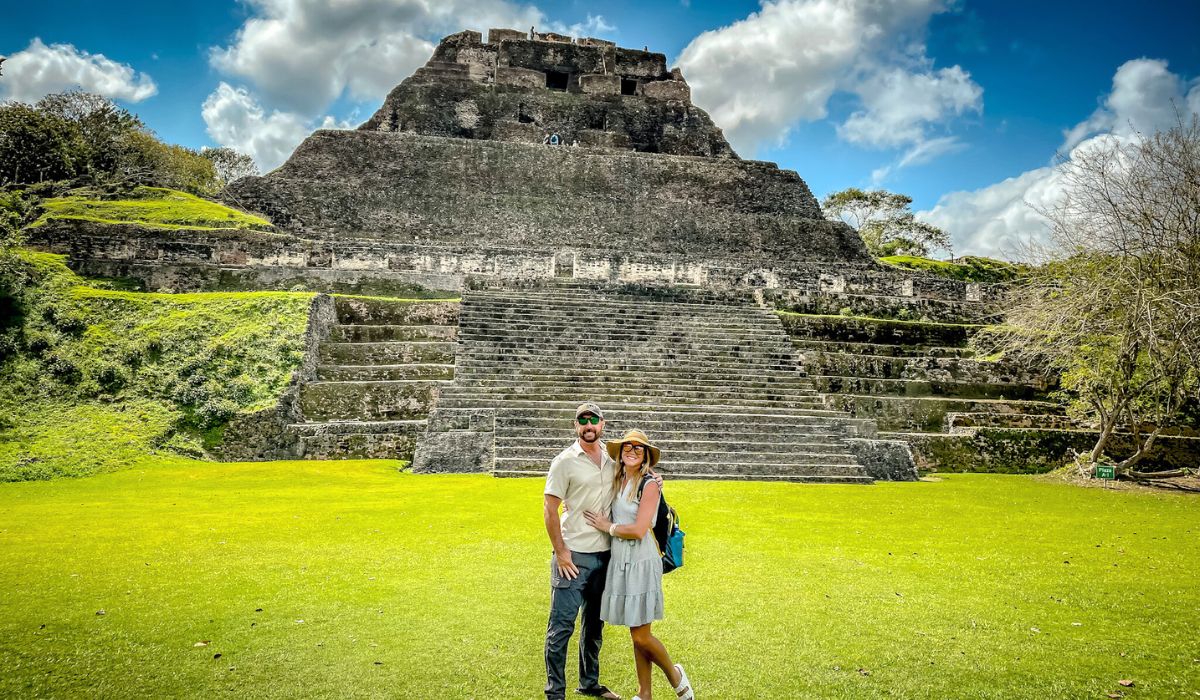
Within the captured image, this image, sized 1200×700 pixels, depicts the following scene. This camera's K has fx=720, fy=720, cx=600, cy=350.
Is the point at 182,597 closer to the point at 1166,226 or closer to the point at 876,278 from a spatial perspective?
the point at 1166,226

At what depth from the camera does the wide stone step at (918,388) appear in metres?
11.7

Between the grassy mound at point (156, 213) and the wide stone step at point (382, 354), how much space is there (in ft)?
22.3

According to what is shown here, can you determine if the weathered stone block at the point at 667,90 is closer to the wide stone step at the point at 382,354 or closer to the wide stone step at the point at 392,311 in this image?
the wide stone step at the point at 392,311

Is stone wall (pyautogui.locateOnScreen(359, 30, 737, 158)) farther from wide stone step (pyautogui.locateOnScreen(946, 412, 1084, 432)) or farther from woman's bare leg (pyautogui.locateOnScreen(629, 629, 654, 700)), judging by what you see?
woman's bare leg (pyautogui.locateOnScreen(629, 629, 654, 700))

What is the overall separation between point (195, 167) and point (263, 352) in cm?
3685

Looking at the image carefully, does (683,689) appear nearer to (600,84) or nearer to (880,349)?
(880,349)

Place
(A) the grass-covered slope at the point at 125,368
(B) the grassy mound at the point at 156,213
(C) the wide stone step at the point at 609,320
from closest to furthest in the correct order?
(A) the grass-covered slope at the point at 125,368
(C) the wide stone step at the point at 609,320
(B) the grassy mound at the point at 156,213

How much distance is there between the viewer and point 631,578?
2877 millimetres

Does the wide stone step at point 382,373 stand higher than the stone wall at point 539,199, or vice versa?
the stone wall at point 539,199

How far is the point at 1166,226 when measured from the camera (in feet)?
30.6

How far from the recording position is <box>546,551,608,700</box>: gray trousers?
2.87 metres

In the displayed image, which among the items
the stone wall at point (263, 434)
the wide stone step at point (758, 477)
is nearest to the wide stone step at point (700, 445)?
the wide stone step at point (758, 477)

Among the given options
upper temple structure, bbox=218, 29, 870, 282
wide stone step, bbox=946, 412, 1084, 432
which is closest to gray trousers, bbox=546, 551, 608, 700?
wide stone step, bbox=946, 412, 1084, 432

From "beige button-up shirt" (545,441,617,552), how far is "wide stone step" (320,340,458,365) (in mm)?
8551
